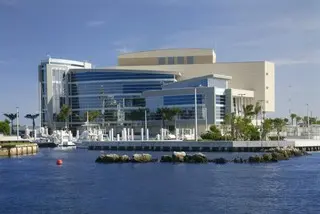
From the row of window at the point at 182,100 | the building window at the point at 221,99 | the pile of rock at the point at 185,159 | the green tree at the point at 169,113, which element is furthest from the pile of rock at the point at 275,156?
the building window at the point at 221,99

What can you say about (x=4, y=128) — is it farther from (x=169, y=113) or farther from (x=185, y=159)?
(x=185, y=159)

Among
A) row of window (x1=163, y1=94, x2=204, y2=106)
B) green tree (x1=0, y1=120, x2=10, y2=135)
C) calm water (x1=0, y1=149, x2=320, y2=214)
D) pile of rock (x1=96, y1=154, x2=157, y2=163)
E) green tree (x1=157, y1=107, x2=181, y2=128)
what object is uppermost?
row of window (x1=163, y1=94, x2=204, y2=106)

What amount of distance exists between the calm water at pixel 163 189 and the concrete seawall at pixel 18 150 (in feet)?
110

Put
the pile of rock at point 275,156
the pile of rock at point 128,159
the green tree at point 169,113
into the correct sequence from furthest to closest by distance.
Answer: the green tree at point 169,113 → the pile of rock at point 128,159 → the pile of rock at point 275,156

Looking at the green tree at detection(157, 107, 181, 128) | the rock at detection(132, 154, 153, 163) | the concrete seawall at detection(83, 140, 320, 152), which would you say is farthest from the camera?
the green tree at detection(157, 107, 181, 128)

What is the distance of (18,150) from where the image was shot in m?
119

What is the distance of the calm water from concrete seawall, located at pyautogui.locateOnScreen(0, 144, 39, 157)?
33506 mm

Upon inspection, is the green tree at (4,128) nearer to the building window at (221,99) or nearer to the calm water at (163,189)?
the building window at (221,99)

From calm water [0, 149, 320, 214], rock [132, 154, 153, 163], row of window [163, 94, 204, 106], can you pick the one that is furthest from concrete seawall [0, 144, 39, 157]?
row of window [163, 94, 204, 106]

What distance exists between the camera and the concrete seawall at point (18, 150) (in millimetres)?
113938

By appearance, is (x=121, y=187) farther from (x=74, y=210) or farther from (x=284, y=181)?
(x=284, y=181)

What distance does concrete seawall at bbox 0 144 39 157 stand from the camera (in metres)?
114

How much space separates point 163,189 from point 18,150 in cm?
7201

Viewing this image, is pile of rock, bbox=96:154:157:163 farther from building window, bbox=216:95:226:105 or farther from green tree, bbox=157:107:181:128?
building window, bbox=216:95:226:105
